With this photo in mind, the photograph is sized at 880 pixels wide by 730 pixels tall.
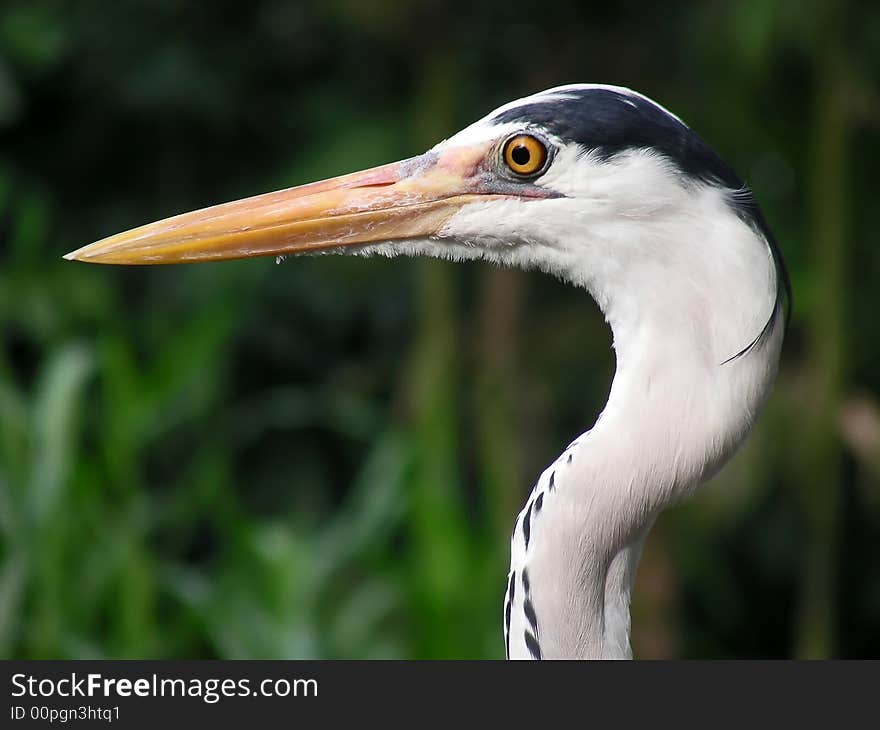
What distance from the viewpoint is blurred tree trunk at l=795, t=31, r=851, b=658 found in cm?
364

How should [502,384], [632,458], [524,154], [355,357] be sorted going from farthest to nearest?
Result: [355,357], [502,384], [524,154], [632,458]

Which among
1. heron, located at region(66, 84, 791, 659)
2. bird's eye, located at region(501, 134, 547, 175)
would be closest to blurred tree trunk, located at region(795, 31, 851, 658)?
heron, located at region(66, 84, 791, 659)

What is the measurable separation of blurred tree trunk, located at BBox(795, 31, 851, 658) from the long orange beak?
2.36 metres

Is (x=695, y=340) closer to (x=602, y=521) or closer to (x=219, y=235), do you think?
(x=602, y=521)

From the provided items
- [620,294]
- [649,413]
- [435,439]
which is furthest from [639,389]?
[435,439]

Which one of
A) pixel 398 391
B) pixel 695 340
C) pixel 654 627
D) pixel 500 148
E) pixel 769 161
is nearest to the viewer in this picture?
pixel 695 340

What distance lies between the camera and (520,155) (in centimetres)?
156

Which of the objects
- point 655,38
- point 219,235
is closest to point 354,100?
point 655,38

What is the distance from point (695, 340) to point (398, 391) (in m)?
3.20

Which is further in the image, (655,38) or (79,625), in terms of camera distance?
(655,38)

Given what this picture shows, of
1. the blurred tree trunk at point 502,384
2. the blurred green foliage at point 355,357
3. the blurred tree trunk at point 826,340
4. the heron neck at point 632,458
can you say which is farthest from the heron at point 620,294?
the blurred tree trunk at point 502,384

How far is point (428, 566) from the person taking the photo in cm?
318

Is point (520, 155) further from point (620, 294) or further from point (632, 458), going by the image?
point (632, 458)

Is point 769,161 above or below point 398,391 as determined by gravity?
above
